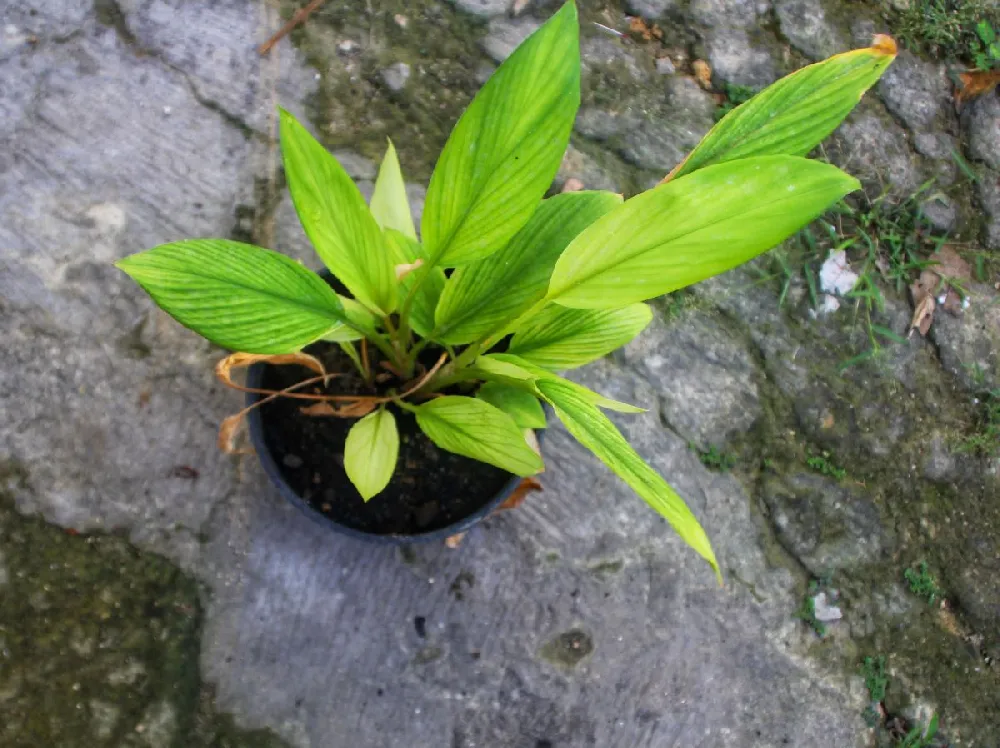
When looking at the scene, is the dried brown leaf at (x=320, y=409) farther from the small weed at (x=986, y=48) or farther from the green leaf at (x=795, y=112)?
the small weed at (x=986, y=48)

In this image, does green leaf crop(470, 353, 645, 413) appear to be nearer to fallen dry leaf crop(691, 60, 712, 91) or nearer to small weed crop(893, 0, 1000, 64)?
fallen dry leaf crop(691, 60, 712, 91)

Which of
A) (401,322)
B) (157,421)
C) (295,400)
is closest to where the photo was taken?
(401,322)

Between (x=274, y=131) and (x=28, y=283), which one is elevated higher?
(x=274, y=131)

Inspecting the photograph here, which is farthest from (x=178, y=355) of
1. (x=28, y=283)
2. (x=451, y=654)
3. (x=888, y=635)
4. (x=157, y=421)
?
(x=888, y=635)

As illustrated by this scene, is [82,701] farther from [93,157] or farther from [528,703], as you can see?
[93,157]

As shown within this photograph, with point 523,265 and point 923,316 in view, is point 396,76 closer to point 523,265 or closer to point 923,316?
point 523,265

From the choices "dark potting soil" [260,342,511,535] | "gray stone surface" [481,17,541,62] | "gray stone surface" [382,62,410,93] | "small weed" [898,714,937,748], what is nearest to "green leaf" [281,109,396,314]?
"dark potting soil" [260,342,511,535]
